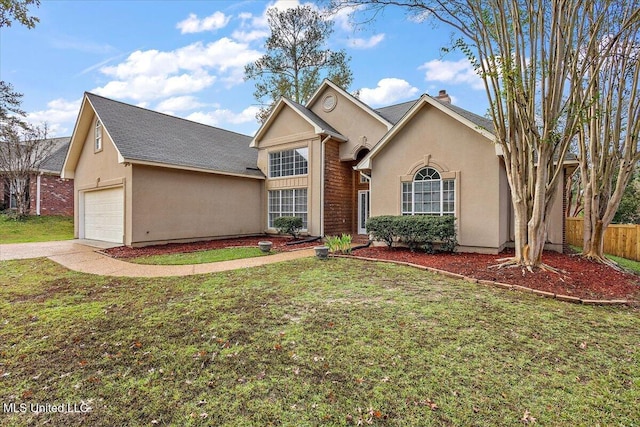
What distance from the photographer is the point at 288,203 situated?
16.2 metres

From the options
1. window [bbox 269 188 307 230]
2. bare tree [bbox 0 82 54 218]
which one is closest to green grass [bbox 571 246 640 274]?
window [bbox 269 188 307 230]

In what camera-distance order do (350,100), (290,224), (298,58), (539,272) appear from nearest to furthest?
Result: (539,272) < (290,224) < (350,100) < (298,58)

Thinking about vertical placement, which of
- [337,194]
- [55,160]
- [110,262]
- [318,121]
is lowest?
[110,262]

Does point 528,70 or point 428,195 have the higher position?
point 528,70

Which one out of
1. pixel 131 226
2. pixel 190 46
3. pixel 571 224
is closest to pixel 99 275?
pixel 131 226

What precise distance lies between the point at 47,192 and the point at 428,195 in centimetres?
2517

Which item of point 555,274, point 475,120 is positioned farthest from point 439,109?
point 555,274

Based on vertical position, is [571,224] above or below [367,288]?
above

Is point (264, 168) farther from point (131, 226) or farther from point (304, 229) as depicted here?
point (131, 226)

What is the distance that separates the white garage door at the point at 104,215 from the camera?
13.4 meters

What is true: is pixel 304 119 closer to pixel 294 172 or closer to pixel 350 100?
pixel 350 100

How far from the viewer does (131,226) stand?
487 inches

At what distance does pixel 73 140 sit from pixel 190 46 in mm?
7528

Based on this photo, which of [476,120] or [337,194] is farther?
[337,194]
